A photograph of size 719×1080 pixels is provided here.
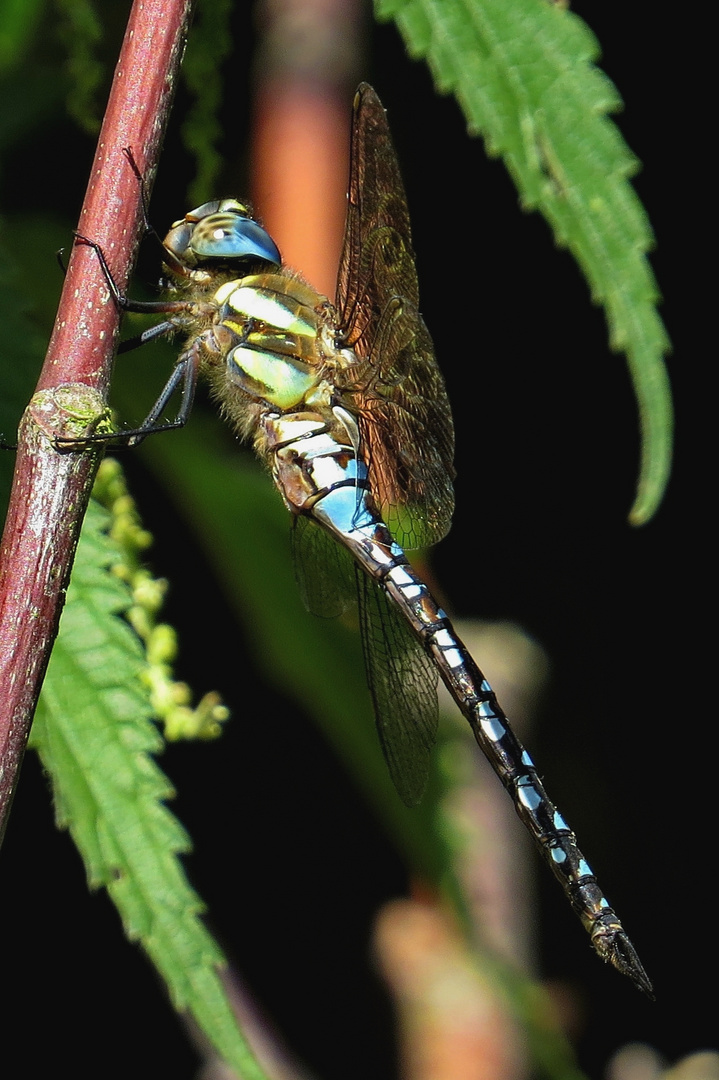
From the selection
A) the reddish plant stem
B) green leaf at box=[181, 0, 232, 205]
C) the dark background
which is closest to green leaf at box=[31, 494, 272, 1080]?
the reddish plant stem

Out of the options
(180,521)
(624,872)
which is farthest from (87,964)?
(624,872)

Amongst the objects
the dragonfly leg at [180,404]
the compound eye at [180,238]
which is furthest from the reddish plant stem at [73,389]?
the compound eye at [180,238]

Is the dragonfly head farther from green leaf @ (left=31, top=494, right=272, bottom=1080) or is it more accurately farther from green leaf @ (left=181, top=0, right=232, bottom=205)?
green leaf @ (left=31, top=494, right=272, bottom=1080)

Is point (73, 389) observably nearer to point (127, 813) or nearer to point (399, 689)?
point (127, 813)

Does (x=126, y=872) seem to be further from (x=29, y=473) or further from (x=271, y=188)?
(x=271, y=188)

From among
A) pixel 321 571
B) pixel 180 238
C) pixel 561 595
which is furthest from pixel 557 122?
pixel 561 595
